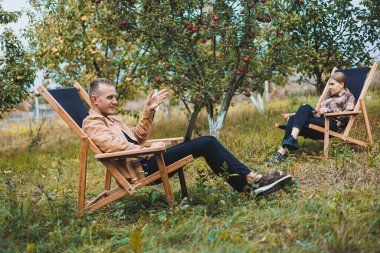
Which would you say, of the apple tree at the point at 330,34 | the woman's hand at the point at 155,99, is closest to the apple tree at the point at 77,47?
the apple tree at the point at 330,34

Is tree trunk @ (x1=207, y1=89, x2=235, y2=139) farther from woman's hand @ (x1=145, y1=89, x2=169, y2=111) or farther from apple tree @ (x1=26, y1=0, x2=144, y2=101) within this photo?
woman's hand @ (x1=145, y1=89, x2=169, y2=111)

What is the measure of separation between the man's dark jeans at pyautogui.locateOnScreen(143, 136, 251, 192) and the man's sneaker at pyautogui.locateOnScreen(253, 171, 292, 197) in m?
0.16

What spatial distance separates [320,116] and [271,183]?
2529 millimetres

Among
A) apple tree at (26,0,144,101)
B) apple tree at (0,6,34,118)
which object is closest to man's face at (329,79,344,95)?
apple tree at (26,0,144,101)

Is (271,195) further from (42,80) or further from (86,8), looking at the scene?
(42,80)

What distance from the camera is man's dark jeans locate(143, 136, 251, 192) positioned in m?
3.72

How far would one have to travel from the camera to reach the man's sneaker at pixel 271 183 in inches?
138

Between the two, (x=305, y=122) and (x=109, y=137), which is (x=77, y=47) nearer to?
(x=305, y=122)

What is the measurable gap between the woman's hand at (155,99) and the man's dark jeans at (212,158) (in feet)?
1.36

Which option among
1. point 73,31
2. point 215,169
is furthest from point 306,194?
point 73,31

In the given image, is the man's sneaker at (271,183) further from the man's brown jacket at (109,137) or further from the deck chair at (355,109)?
the deck chair at (355,109)

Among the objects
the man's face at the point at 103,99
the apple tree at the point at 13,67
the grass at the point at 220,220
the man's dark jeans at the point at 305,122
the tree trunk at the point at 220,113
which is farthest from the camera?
the tree trunk at the point at 220,113

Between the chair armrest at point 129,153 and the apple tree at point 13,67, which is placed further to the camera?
the apple tree at point 13,67

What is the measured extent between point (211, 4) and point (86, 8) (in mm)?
2815
